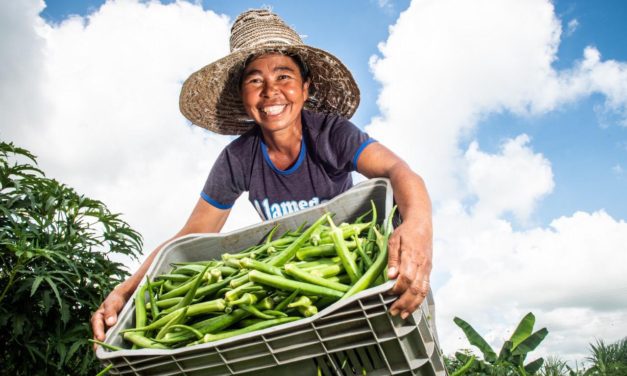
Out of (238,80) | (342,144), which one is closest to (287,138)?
(342,144)

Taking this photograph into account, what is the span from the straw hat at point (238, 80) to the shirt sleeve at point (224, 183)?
0.57m

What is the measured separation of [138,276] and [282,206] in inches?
41.6

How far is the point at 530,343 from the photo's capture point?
3826mm

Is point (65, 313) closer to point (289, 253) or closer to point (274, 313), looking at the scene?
point (289, 253)

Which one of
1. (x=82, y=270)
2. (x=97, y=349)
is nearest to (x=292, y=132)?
(x=97, y=349)

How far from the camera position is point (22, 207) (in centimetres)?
401

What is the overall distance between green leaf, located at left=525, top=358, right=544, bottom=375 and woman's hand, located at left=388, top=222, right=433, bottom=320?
8.45ft

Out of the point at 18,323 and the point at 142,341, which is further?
the point at 18,323

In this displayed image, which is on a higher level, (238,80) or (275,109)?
(238,80)

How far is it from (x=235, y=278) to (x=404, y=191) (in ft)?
2.56

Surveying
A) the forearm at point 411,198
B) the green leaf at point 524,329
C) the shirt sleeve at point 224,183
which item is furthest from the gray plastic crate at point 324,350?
the green leaf at point 524,329

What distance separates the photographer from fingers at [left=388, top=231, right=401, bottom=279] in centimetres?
159

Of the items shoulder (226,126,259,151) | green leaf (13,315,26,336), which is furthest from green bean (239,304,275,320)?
green leaf (13,315,26,336)

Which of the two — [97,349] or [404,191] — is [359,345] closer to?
[404,191]
